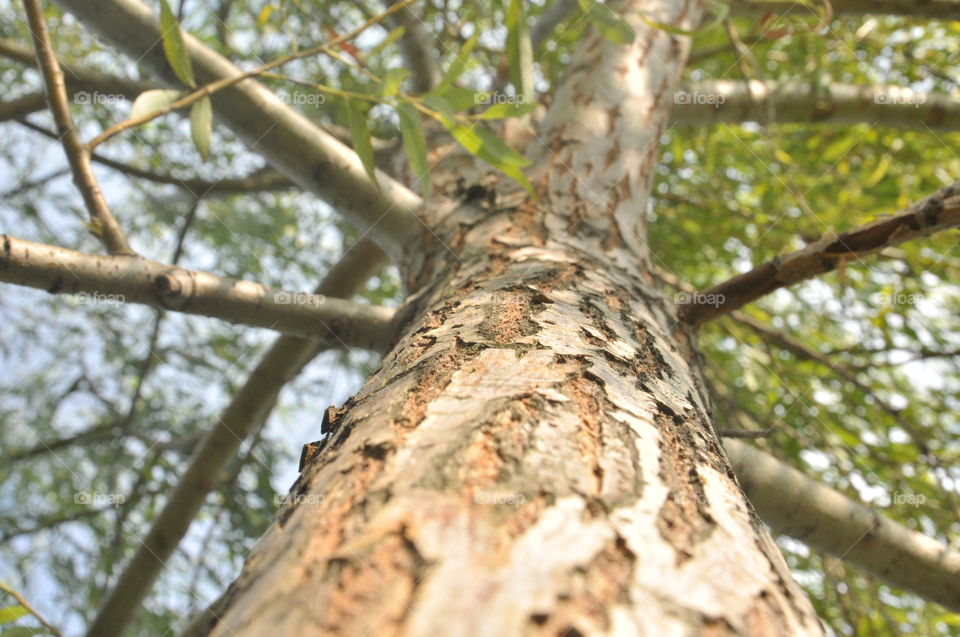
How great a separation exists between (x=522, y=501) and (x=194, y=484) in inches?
64.3

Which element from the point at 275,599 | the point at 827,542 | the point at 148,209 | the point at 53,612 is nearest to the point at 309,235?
the point at 148,209

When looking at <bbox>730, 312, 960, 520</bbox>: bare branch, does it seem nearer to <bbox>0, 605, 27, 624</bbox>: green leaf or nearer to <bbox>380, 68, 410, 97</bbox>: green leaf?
<bbox>380, 68, 410, 97</bbox>: green leaf

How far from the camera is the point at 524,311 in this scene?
917 mm

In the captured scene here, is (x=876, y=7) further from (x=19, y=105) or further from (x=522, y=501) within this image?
(x=19, y=105)

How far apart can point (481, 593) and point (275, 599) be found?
0.49 ft

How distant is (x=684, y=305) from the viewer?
137 cm

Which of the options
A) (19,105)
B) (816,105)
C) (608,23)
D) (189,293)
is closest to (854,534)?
(608,23)

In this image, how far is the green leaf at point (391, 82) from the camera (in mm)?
1217

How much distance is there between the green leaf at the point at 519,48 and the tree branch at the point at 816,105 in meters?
1.05

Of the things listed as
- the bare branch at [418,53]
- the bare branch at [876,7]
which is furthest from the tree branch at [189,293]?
the bare branch at [876,7]

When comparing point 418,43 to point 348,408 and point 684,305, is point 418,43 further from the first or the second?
point 348,408

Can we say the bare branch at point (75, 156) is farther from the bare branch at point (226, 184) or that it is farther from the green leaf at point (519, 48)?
the bare branch at point (226, 184)

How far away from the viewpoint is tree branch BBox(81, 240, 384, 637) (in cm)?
188

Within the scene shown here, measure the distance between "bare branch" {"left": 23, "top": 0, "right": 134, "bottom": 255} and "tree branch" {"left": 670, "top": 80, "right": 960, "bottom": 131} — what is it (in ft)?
5.79
